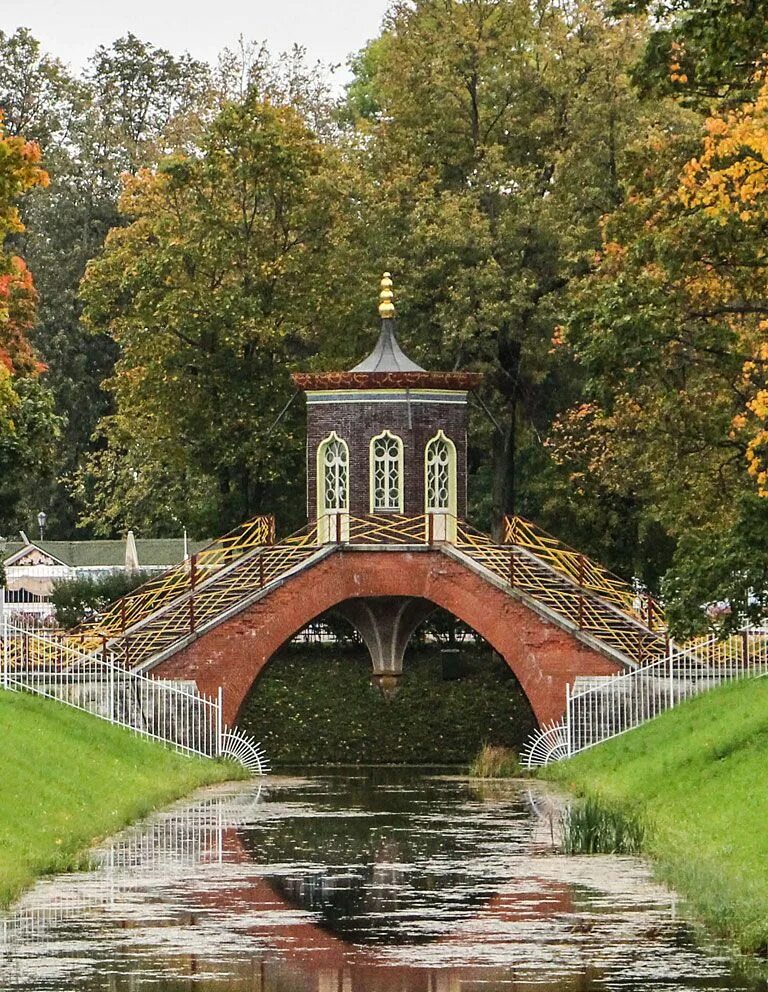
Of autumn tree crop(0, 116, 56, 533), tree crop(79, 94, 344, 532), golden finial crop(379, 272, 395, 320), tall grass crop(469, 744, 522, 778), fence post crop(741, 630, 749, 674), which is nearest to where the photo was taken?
autumn tree crop(0, 116, 56, 533)

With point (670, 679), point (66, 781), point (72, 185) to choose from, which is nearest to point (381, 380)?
point (670, 679)

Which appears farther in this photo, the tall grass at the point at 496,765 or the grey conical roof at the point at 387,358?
the grey conical roof at the point at 387,358

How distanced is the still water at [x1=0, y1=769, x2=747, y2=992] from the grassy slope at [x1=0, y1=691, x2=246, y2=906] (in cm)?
46

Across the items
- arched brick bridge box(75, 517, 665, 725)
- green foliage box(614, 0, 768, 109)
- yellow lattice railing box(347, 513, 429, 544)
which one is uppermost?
green foliage box(614, 0, 768, 109)

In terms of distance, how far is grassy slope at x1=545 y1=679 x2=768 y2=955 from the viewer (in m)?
26.3

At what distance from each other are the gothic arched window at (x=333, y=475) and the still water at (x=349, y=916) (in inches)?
578

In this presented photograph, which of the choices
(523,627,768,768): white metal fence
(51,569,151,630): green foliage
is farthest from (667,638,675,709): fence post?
(51,569,151,630): green foliage

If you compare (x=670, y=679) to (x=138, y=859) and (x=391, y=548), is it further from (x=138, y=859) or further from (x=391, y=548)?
(x=138, y=859)

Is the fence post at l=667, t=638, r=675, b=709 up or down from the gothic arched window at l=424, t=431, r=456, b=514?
down

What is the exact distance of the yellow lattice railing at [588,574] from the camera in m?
50.7

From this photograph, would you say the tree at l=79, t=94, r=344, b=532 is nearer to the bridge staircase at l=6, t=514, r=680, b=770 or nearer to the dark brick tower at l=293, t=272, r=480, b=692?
the dark brick tower at l=293, t=272, r=480, b=692

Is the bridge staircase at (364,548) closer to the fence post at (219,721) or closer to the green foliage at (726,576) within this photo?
the fence post at (219,721)

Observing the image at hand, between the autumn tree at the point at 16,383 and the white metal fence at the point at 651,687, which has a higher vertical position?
the autumn tree at the point at 16,383

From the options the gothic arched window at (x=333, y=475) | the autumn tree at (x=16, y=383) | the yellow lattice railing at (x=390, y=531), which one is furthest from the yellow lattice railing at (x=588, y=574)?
the autumn tree at (x=16, y=383)
